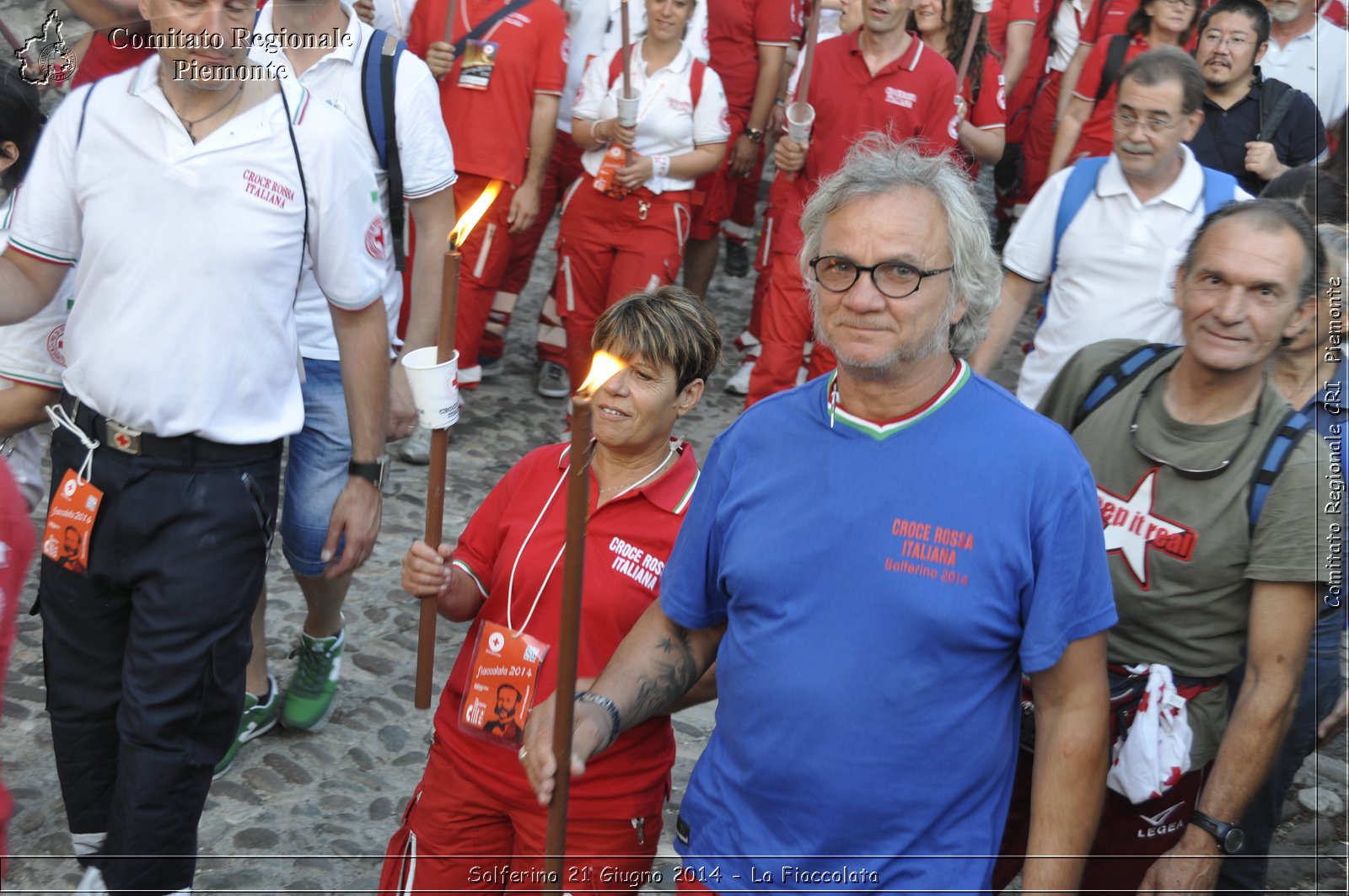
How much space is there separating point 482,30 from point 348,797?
382cm

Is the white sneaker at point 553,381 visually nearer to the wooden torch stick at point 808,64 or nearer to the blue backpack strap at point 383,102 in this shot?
the wooden torch stick at point 808,64

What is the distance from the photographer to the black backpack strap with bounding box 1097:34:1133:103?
6969 mm

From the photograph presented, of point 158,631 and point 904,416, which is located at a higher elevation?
point 904,416

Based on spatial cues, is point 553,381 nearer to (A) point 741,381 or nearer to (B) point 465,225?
(A) point 741,381

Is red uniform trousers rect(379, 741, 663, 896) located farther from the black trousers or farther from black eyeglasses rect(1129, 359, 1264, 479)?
black eyeglasses rect(1129, 359, 1264, 479)

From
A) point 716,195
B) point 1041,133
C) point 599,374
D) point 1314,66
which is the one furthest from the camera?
point 1041,133

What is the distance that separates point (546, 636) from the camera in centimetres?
307

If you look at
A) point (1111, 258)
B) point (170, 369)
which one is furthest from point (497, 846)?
point (1111, 258)

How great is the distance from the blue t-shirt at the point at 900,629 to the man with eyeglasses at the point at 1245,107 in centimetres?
414

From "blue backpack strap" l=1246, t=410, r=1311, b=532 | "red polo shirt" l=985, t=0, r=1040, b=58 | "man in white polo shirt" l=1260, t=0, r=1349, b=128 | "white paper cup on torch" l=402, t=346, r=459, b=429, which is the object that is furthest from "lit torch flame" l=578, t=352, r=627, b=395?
"red polo shirt" l=985, t=0, r=1040, b=58

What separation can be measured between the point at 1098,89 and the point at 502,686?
533 centimetres

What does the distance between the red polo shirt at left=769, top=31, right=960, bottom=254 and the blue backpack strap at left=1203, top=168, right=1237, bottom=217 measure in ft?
5.27

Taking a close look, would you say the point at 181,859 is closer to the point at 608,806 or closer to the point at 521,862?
the point at 521,862

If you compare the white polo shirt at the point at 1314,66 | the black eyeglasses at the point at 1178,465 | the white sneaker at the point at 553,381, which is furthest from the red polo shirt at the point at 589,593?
the white polo shirt at the point at 1314,66
